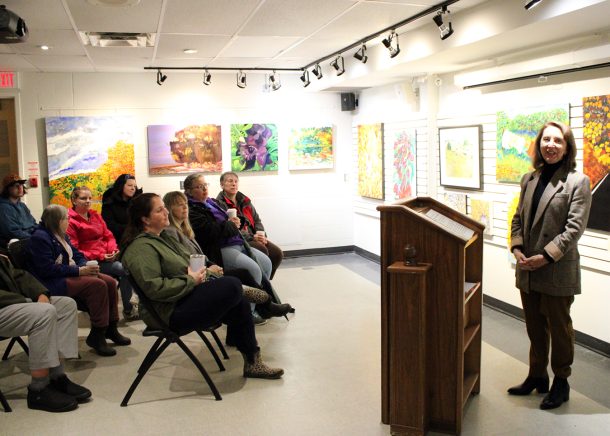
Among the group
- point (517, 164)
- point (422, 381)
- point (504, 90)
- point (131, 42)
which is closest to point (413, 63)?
point (504, 90)

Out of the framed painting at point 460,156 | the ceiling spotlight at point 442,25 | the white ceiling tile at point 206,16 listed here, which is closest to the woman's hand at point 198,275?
the white ceiling tile at point 206,16

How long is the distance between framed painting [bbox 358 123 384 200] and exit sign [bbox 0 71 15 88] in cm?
466

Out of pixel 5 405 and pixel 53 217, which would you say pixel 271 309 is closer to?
pixel 53 217

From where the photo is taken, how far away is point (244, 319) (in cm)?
410

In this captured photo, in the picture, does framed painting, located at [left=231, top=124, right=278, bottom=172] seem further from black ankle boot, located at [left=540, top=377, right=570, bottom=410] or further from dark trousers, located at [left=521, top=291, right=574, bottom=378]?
black ankle boot, located at [left=540, top=377, right=570, bottom=410]

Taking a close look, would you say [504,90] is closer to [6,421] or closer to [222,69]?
[222,69]

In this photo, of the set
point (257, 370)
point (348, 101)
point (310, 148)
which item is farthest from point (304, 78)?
point (257, 370)

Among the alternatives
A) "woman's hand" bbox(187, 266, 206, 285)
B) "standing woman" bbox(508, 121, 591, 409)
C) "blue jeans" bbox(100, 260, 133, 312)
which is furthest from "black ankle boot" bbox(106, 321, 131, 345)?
"standing woman" bbox(508, 121, 591, 409)

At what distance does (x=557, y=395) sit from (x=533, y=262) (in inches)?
33.7

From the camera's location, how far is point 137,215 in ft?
12.8

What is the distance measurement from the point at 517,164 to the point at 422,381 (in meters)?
2.83

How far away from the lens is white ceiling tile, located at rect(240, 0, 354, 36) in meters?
4.50

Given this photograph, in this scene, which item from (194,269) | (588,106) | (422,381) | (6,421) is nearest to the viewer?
(422,381)

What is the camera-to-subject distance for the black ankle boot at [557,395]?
3.63 m
